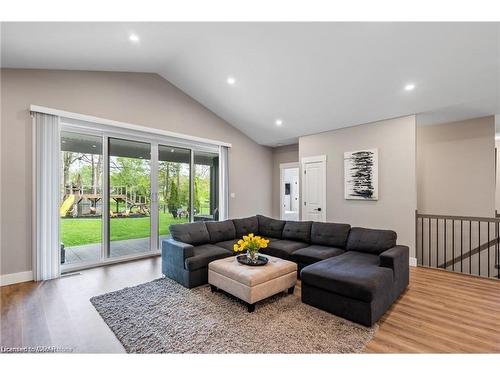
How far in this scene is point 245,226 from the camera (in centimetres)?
499

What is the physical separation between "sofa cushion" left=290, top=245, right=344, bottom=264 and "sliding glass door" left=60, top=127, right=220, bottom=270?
3.08m

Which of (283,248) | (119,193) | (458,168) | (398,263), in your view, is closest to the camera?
(398,263)

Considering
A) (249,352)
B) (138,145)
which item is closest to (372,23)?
(249,352)

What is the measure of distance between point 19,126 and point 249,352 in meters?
4.41

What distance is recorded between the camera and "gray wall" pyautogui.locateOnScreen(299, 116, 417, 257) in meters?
4.49

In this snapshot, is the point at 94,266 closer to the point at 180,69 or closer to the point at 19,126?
the point at 19,126

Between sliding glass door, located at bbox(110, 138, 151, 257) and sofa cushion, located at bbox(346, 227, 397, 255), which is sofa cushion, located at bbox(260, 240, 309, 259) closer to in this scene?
sofa cushion, located at bbox(346, 227, 397, 255)

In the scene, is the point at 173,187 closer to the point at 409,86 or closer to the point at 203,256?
the point at 203,256

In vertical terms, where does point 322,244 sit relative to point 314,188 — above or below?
below

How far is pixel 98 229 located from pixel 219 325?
3402 millimetres

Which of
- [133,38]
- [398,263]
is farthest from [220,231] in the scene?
[133,38]

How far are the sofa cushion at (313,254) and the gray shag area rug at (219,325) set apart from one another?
2.38ft

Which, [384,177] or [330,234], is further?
[384,177]

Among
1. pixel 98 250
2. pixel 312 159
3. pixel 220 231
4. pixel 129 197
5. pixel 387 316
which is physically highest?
pixel 312 159
